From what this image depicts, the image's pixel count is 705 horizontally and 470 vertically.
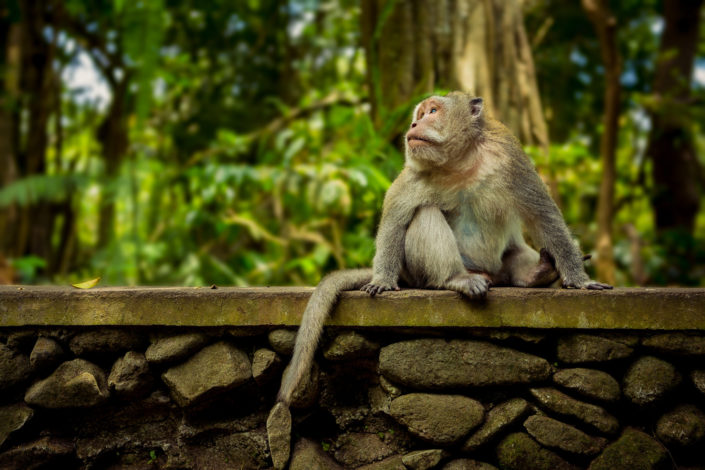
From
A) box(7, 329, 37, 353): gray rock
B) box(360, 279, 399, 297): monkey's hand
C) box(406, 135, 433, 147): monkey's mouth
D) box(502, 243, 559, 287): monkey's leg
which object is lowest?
box(7, 329, 37, 353): gray rock

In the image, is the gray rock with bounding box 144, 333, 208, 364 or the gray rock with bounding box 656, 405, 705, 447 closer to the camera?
the gray rock with bounding box 656, 405, 705, 447

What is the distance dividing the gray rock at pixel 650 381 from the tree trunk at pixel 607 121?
4096mm

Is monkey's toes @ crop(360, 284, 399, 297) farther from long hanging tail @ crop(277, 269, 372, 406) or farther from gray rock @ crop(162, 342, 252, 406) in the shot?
gray rock @ crop(162, 342, 252, 406)

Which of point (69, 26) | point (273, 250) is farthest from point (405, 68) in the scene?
point (69, 26)

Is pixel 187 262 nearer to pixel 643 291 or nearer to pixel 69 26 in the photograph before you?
pixel 69 26

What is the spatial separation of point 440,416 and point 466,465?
224 millimetres

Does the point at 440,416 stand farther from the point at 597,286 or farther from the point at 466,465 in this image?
the point at 597,286

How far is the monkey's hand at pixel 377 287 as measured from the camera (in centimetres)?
277

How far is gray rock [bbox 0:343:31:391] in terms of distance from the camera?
2.82 metres

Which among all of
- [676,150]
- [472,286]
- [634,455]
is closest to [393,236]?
[472,286]

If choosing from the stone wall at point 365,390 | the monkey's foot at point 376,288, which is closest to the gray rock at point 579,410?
the stone wall at point 365,390

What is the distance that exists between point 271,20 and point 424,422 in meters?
7.05

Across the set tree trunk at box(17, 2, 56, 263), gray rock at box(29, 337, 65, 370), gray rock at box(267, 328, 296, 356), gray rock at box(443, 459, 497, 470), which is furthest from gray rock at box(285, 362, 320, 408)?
tree trunk at box(17, 2, 56, 263)

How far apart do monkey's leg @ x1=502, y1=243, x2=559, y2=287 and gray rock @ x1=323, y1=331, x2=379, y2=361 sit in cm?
94
